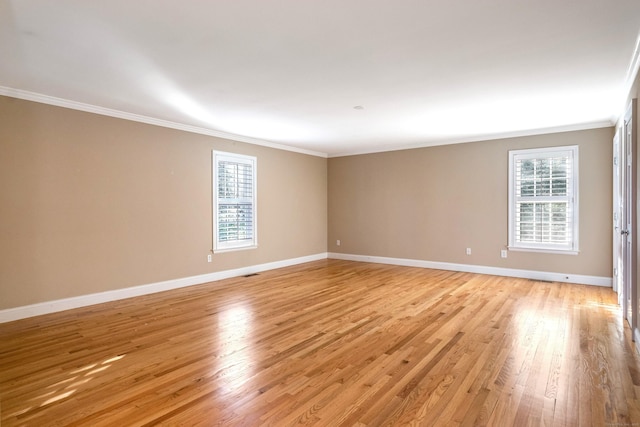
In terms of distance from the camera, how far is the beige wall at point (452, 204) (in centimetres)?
527

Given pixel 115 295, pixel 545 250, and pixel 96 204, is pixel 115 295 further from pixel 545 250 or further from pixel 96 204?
pixel 545 250

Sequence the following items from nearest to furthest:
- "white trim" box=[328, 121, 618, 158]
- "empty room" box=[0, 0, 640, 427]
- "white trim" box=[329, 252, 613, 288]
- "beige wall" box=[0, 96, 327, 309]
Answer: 1. "empty room" box=[0, 0, 640, 427]
2. "beige wall" box=[0, 96, 327, 309]
3. "white trim" box=[328, 121, 618, 158]
4. "white trim" box=[329, 252, 613, 288]

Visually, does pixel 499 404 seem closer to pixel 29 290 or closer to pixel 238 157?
pixel 29 290

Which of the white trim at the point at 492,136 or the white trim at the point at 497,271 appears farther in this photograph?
the white trim at the point at 497,271

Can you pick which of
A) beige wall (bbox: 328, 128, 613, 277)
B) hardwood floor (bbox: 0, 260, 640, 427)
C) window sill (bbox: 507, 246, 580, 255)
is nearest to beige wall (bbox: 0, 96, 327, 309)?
hardwood floor (bbox: 0, 260, 640, 427)

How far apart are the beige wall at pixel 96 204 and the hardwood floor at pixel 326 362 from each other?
1.61ft

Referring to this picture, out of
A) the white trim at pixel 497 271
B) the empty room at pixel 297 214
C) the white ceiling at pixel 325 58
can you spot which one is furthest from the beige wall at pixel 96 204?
the white trim at pixel 497 271

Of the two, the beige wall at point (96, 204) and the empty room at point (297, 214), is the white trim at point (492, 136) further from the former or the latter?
the beige wall at point (96, 204)

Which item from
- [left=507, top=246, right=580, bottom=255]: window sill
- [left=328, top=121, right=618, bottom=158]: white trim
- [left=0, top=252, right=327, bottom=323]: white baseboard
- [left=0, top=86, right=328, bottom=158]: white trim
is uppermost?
[left=328, top=121, right=618, bottom=158]: white trim

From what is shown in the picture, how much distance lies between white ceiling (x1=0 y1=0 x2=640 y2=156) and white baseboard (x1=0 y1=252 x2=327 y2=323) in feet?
7.61

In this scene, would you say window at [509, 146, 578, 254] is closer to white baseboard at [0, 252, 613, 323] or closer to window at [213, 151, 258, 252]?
white baseboard at [0, 252, 613, 323]

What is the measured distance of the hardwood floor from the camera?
202 centimetres

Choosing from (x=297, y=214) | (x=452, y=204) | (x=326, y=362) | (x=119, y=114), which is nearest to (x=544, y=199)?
(x=452, y=204)

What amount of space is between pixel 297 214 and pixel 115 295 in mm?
3788
